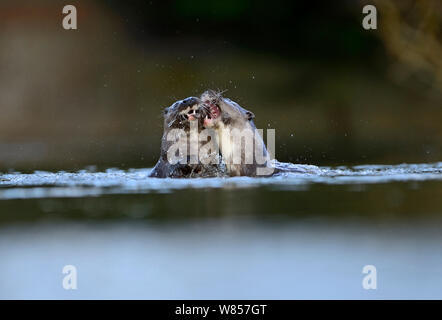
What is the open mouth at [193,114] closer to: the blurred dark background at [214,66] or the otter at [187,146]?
the otter at [187,146]

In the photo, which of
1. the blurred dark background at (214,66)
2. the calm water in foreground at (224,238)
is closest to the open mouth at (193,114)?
the calm water in foreground at (224,238)

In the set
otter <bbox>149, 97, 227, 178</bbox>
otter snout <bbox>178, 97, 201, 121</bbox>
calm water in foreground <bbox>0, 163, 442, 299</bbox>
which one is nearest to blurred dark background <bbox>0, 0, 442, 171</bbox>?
A: otter <bbox>149, 97, 227, 178</bbox>

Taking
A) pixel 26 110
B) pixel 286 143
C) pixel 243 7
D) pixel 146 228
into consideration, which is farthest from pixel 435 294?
pixel 243 7

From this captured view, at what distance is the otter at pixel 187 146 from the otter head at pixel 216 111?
0.04m

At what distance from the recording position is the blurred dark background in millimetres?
17703

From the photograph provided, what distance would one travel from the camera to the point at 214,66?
62.4 ft

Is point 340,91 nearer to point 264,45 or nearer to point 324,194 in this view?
point 264,45

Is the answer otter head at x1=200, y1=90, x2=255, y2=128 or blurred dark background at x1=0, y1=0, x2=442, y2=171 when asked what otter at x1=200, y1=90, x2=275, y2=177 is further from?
blurred dark background at x1=0, y1=0, x2=442, y2=171

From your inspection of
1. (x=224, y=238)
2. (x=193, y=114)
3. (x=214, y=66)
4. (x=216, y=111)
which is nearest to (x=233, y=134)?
(x=216, y=111)

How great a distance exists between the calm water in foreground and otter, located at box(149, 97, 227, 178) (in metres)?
0.18

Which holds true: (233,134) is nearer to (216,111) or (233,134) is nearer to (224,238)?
(216,111)

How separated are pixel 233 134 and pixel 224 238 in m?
2.58

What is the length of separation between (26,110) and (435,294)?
46.0ft

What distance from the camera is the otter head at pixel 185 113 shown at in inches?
351
